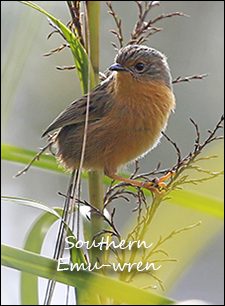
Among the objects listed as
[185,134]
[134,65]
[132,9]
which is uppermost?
[132,9]

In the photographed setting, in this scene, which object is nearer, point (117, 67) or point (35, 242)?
point (35, 242)

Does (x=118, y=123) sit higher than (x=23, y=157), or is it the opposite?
(x=118, y=123)

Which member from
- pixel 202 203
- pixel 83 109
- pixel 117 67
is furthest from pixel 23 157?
pixel 202 203

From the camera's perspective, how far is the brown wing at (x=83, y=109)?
5.53ft

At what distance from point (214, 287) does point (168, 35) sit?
2.44 m

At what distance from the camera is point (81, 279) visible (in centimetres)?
97

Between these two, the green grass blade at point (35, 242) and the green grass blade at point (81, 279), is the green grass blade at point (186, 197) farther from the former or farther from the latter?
the green grass blade at point (81, 279)

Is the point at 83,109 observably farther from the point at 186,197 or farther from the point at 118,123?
the point at 186,197

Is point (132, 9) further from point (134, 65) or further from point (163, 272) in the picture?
point (163, 272)

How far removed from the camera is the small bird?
1781 millimetres

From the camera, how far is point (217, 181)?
1468 mm

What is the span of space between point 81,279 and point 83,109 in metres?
0.85

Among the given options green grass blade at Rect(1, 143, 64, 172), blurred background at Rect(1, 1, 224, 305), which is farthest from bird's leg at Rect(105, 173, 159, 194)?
blurred background at Rect(1, 1, 224, 305)

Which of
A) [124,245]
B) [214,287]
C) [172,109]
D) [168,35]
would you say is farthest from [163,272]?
[168,35]
